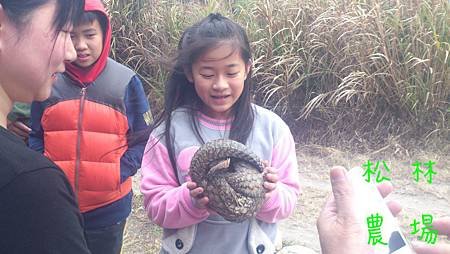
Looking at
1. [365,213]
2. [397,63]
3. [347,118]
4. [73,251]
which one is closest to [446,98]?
[397,63]

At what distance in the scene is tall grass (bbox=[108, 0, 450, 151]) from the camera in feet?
13.3

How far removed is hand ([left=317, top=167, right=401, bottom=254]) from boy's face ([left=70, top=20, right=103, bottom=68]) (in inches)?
47.8

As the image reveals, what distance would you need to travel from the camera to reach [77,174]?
1.94m

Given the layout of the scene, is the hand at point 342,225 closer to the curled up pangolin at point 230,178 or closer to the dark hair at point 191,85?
the curled up pangolin at point 230,178

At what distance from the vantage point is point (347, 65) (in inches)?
172

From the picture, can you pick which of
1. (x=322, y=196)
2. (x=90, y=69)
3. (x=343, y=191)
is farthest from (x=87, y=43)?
(x=322, y=196)

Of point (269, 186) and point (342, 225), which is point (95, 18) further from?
point (342, 225)

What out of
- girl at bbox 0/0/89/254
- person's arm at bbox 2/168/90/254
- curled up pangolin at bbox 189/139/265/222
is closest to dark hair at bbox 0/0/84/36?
girl at bbox 0/0/89/254

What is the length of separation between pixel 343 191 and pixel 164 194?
0.72 m

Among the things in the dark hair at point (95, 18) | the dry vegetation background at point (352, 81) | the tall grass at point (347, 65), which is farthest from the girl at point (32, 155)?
the tall grass at point (347, 65)

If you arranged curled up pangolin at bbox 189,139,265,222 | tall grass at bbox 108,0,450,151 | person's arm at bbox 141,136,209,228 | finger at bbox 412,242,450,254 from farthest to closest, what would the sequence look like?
tall grass at bbox 108,0,450,151 < person's arm at bbox 141,136,209,228 < curled up pangolin at bbox 189,139,265,222 < finger at bbox 412,242,450,254

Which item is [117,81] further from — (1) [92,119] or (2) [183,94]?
(2) [183,94]

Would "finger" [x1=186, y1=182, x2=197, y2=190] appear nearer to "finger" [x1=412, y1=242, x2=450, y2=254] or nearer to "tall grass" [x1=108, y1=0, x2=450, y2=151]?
"finger" [x1=412, y1=242, x2=450, y2=254]

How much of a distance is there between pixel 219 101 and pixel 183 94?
191 mm
